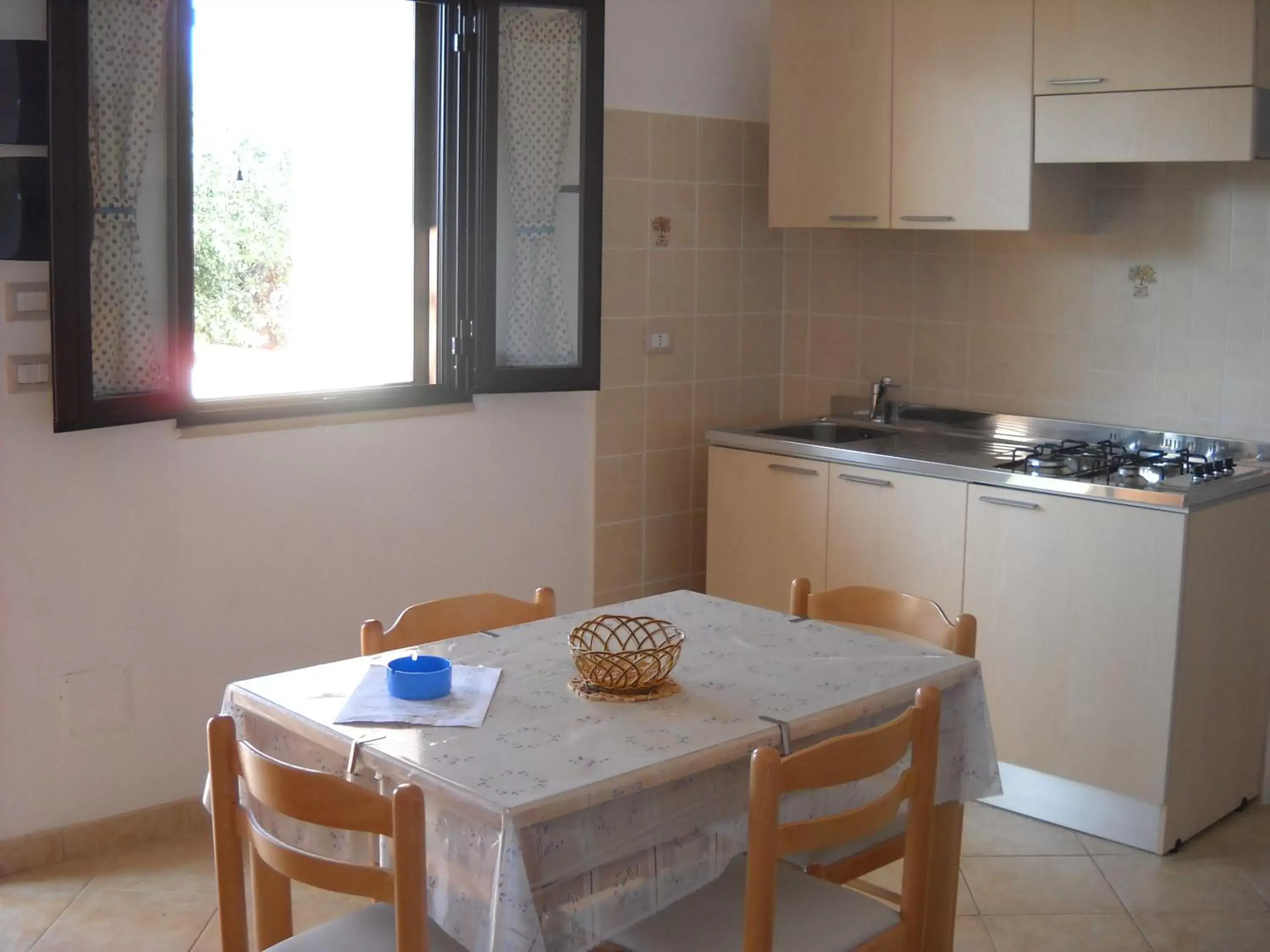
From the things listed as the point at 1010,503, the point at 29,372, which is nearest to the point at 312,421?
the point at 29,372

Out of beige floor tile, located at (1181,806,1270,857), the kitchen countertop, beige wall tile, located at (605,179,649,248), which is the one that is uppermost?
beige wall tile, located at (605,179,649,248)

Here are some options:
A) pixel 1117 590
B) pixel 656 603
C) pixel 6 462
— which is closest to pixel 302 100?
pixel 6 462

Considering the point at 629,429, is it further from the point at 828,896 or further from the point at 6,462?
the point at 828,896

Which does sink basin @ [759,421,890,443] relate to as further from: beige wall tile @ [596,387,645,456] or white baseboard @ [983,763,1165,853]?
white baseboard @ [983,763,1165,853]

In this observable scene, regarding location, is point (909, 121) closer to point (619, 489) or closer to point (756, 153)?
point (756, 153)

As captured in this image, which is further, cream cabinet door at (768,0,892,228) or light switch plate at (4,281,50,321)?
cream cabinet door at (768,0,892,228)

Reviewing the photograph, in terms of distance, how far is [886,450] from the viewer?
4.13m

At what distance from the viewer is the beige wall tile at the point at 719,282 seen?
15.2 ft

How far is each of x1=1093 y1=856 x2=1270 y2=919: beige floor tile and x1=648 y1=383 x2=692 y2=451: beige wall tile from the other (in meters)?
1.88

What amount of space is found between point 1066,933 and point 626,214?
245 centimetres

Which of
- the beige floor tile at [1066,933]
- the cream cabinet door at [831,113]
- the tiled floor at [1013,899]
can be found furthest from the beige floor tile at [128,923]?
the cream cabinet door at [831,113]

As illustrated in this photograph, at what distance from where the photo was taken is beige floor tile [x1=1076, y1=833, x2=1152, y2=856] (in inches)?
140

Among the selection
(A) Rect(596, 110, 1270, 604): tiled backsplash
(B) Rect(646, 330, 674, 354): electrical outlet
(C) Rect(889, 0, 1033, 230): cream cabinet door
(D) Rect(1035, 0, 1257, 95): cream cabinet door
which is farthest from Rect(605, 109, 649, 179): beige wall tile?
(D) Rect(1035, 0, 1257, 95): cream cabinet door

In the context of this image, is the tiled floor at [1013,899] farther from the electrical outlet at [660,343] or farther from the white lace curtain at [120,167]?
the electrical outlet at [660,343]
